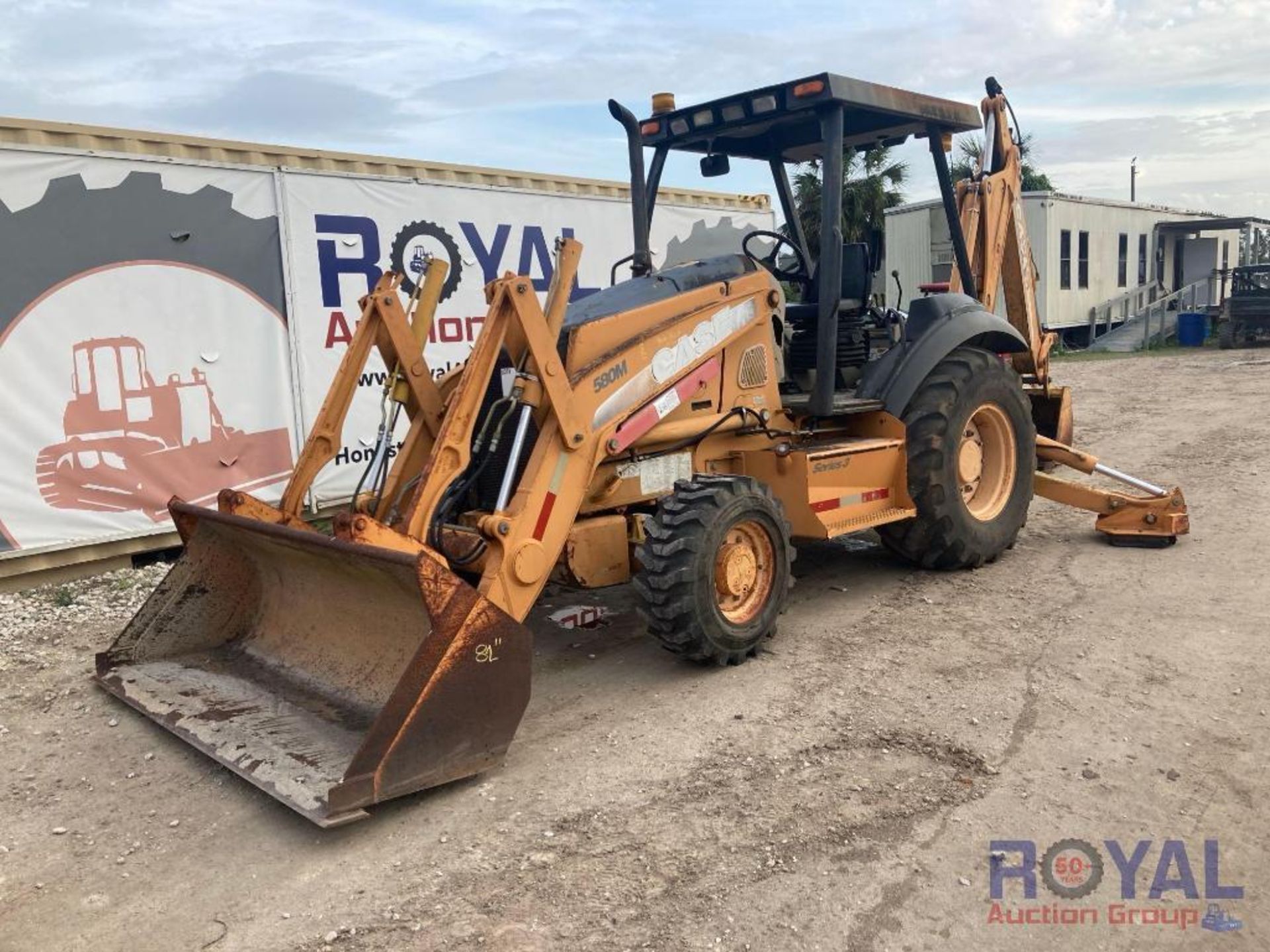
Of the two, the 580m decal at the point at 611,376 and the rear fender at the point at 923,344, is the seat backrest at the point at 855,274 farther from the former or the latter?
the 580m decal at the point at 611,376

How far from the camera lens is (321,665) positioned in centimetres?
436

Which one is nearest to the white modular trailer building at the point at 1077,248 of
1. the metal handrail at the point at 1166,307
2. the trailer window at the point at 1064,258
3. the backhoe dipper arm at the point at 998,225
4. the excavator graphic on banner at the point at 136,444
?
the trailer window at the point at 1064,258

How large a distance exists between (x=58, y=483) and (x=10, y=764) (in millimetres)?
3032

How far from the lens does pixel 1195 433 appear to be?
1107 centimetres

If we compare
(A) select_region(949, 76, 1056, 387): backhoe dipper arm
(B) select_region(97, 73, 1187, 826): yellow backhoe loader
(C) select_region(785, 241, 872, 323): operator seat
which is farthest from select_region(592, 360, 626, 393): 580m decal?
(A) select_region(949, 76, 1056, 387): backhoe dipper arm

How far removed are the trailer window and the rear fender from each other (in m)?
19.1

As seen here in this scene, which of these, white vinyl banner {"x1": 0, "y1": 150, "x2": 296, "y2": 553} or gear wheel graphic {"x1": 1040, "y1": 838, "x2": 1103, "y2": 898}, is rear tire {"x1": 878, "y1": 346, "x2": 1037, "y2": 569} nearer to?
gear wheel graphic {"x1": 1040, "y1": 838, "x2": 1103, "y2": 898}

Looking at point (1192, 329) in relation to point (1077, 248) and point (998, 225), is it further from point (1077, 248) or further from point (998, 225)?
point (998, 225)

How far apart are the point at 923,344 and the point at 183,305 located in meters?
5.02

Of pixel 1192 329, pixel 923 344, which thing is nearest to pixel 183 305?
pixel 923 344

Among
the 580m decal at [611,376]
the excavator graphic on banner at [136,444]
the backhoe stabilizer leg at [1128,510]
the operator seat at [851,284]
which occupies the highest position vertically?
the operator seat at [851,284]

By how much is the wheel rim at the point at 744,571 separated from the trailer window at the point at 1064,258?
2127cm

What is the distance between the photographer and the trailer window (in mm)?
23516

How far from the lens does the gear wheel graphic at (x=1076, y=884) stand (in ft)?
9.70
